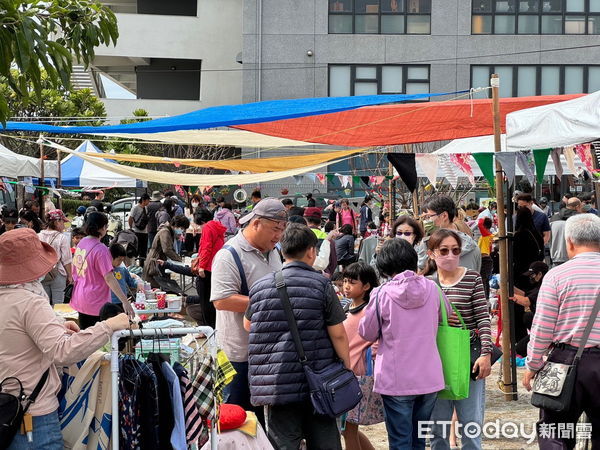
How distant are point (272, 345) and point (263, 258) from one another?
89cm

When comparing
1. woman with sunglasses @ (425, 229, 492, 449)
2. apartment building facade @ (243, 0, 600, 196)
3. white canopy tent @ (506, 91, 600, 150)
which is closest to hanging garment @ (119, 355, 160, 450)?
woman with sunglasses @ (425, 229, 492, 449)

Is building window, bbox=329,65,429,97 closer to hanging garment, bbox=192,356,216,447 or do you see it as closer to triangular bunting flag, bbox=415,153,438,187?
triangular bunting flag, bbox=415,153,438,187

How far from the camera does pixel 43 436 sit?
3.91 metres

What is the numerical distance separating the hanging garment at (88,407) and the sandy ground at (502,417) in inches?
122

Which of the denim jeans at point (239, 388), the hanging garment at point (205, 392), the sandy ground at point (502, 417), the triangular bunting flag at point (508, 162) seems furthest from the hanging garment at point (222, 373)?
the triangular bunting flag at point (508, 162)

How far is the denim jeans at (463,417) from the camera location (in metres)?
5.29

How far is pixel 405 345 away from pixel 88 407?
1934 millimetres

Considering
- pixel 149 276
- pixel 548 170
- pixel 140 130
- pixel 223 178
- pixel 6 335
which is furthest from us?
pixel 548 170

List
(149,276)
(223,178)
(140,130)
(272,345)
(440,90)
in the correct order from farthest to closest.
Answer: (440,90)
(149,276)
(223,178)
(140,130)
(272,345)

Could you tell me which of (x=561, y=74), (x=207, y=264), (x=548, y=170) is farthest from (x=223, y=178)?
(x=561, y=74)

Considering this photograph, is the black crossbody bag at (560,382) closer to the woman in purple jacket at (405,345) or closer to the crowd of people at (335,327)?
the crowd of people at (335,327)

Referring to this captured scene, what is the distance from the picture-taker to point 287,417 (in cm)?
462

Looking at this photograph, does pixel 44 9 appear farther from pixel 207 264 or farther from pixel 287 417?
pixel 207 264

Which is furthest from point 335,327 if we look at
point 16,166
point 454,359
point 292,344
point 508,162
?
point 16,166
